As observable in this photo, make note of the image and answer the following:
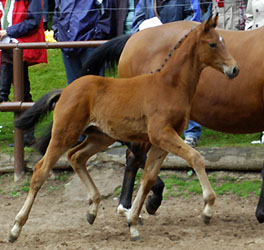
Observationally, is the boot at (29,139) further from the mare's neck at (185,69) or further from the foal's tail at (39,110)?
the mare's neck at (185,69)

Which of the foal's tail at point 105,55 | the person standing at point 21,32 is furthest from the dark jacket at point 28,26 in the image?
the foal's tail at point 105,55

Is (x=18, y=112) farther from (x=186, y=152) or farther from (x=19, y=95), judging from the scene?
(x=186, y=152)

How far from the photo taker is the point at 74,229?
6262 mm

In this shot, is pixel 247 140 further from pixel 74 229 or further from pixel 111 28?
pixel 74 229

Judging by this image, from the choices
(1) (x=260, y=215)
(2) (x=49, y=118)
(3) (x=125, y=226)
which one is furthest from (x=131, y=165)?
(1) (x=260, y=215)

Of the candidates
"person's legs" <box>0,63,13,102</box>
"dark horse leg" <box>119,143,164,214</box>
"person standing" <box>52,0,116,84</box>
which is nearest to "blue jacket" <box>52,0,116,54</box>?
"person standing" <box>52,0,116,84</box>

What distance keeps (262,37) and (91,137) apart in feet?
5.78

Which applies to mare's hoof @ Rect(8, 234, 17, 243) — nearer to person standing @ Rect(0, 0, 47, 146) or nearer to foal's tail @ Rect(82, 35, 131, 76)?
foal's tail @ Rect(82, 35, 131, 76)

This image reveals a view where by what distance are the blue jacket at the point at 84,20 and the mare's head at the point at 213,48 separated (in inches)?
109

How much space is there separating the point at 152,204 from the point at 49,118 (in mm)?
1277

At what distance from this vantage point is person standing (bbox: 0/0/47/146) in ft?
27.4

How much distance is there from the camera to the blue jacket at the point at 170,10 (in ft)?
25.6

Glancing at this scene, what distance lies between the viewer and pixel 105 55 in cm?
Result: 712

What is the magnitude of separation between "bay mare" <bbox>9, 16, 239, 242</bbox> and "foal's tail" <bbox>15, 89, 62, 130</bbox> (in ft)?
0.80
